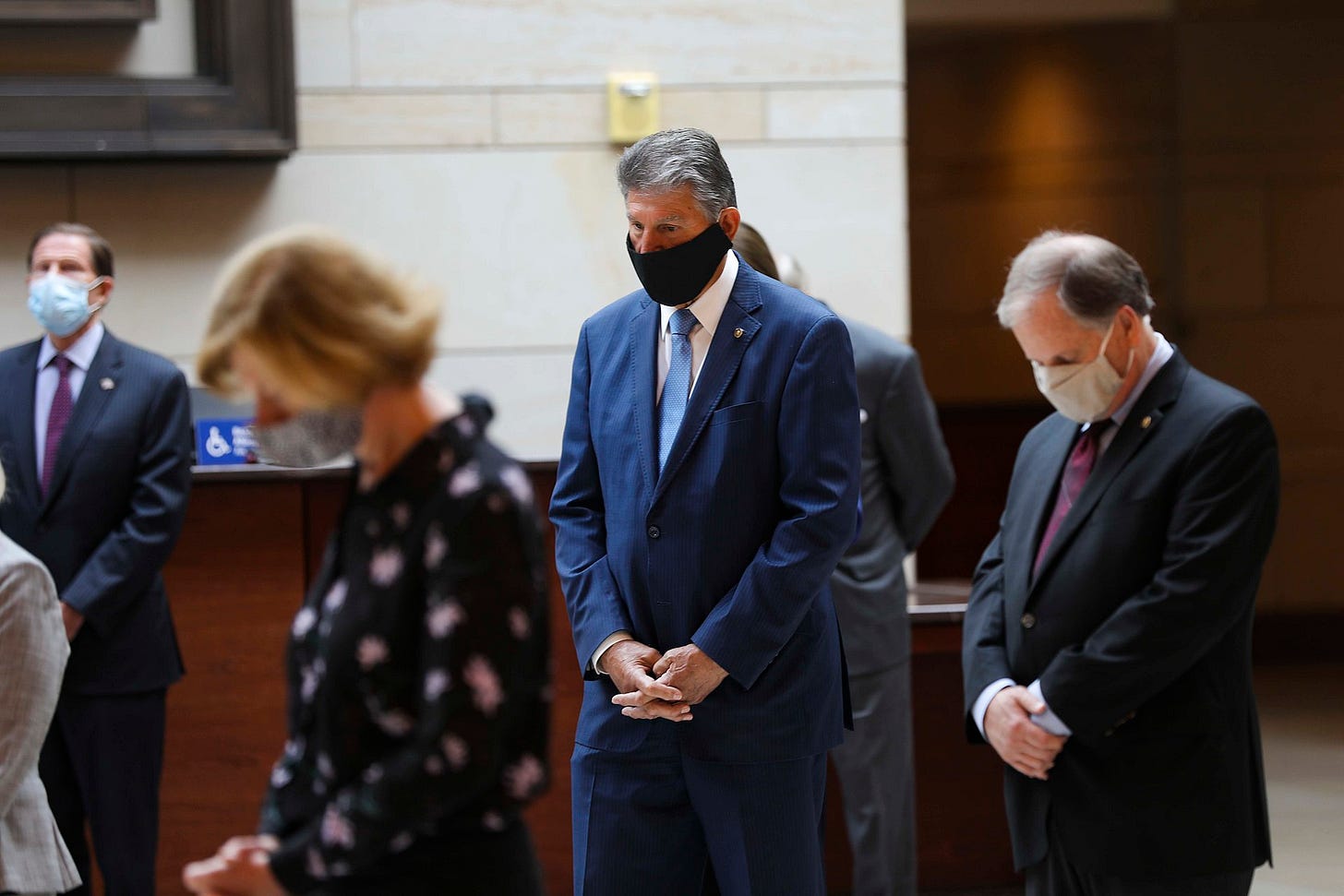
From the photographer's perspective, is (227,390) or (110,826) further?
(110,826)

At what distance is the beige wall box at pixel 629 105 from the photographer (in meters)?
5.25

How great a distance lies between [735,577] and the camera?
9.05 ft

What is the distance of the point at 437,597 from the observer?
1.65 meters

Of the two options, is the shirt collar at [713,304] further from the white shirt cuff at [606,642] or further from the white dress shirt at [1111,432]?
the white dress shirt at [1111,432]

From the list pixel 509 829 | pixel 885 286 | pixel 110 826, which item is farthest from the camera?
pixel 885 286

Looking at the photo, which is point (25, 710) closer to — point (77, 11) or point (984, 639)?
point (984, 639)

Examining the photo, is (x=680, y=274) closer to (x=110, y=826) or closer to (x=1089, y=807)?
(x=1089, y=807)

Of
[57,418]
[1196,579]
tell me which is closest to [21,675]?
[57,418]

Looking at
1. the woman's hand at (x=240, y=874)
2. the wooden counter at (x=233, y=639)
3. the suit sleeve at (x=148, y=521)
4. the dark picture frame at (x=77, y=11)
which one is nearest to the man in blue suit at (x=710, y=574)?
the woman's hand at (x=240, y=874)

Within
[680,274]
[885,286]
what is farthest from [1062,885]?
[885,286]

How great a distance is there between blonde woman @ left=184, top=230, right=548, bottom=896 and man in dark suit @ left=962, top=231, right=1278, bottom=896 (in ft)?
3.78

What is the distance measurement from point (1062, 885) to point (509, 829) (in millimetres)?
1240

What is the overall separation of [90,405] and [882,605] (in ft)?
6.87

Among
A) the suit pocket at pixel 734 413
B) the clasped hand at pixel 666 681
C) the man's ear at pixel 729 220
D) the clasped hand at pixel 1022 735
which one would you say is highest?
the man's ear at pixel 729 220
